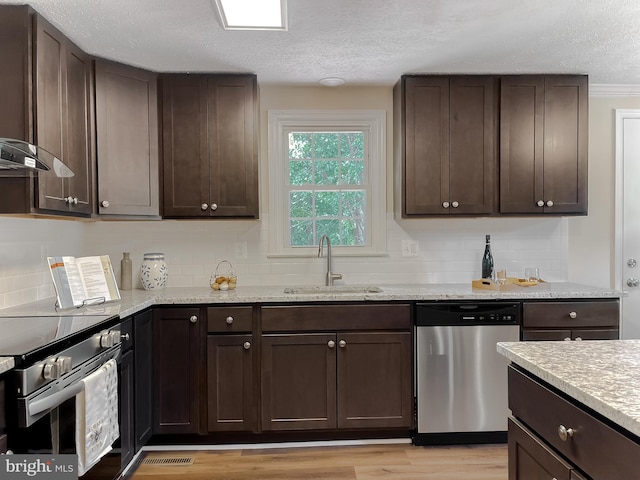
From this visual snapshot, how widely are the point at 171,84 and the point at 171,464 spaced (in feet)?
7.54

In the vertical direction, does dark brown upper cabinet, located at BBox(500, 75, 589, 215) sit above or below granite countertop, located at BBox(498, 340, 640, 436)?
above

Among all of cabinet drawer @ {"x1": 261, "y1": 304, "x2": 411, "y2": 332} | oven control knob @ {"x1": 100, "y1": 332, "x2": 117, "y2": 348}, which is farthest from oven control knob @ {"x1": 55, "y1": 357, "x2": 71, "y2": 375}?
cabinet drawer @ {"x1": 261, "y1": 304, "x2": 411, "y2": 332}

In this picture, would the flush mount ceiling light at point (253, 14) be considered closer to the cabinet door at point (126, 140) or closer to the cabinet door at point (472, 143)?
the cabinet door at point (126, 140)

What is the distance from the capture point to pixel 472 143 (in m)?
3.18

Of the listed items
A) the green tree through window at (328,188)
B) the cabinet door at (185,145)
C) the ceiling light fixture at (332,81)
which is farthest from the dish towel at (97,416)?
the ceiling light fixture at (332,81)

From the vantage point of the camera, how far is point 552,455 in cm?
125

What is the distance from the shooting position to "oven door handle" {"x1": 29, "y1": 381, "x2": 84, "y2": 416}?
1.52 m

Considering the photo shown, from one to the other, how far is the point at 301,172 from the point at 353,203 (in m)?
0.45

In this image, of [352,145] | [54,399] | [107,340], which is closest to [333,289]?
[352,145]

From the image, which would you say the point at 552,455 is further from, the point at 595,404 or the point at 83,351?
the point at 83,351

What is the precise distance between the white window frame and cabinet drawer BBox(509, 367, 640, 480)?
6.76 feet

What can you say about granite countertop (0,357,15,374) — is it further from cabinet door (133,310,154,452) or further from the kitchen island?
the kitchen island

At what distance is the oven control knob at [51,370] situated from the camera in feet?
5.19

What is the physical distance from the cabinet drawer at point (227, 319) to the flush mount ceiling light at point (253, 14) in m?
1.54
